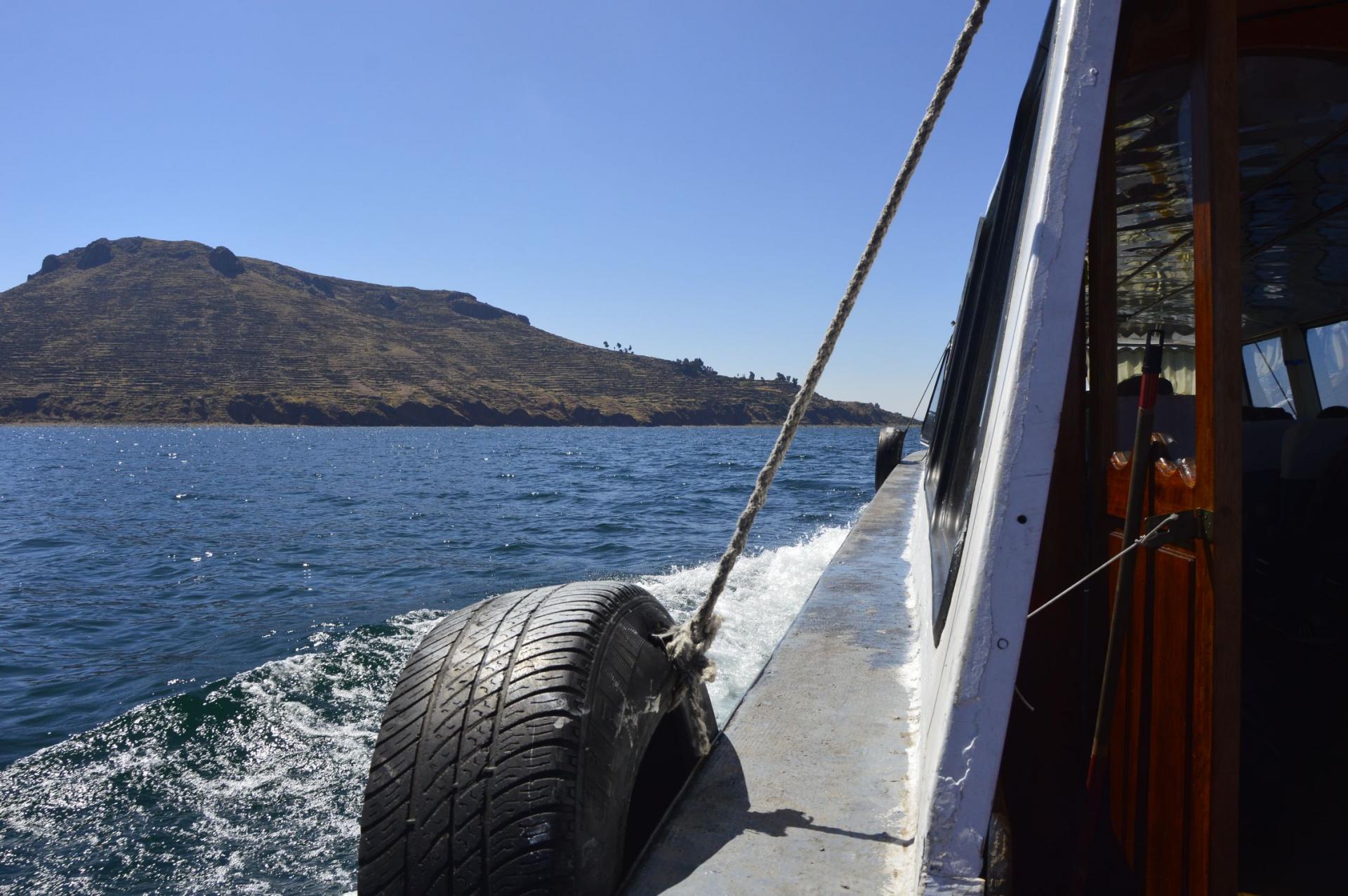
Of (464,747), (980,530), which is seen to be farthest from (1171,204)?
(464,747)

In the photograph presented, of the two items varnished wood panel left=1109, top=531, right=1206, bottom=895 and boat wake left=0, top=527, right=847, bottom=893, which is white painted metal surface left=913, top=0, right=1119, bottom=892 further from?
boat wake left=0, top=527, right=847, bottom=893

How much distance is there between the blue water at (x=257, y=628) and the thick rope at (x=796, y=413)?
2.29 metres

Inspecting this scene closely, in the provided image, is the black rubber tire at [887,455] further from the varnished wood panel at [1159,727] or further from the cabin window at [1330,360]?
the varnished wood panel at [1159,727]

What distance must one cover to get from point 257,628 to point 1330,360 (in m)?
11.0

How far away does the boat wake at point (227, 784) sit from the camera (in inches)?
156

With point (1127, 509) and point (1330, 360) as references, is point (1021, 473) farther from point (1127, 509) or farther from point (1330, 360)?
point (1330, 360)

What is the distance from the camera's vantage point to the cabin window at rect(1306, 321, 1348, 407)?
6.36 m

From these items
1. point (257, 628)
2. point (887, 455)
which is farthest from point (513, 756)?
point (887, 455)

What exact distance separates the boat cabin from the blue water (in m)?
3.13

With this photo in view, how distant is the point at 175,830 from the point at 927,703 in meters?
4.09

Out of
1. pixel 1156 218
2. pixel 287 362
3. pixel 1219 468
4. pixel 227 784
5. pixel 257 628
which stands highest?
pixel 287 362

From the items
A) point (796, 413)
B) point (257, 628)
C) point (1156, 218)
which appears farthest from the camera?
point (257, 628)

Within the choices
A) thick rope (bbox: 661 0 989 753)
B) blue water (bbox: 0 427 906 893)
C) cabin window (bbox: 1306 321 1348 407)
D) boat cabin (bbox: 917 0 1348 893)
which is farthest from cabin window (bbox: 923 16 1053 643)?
cabin window (bbox: 1306 321 1348 407)

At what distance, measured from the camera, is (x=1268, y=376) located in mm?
7590
